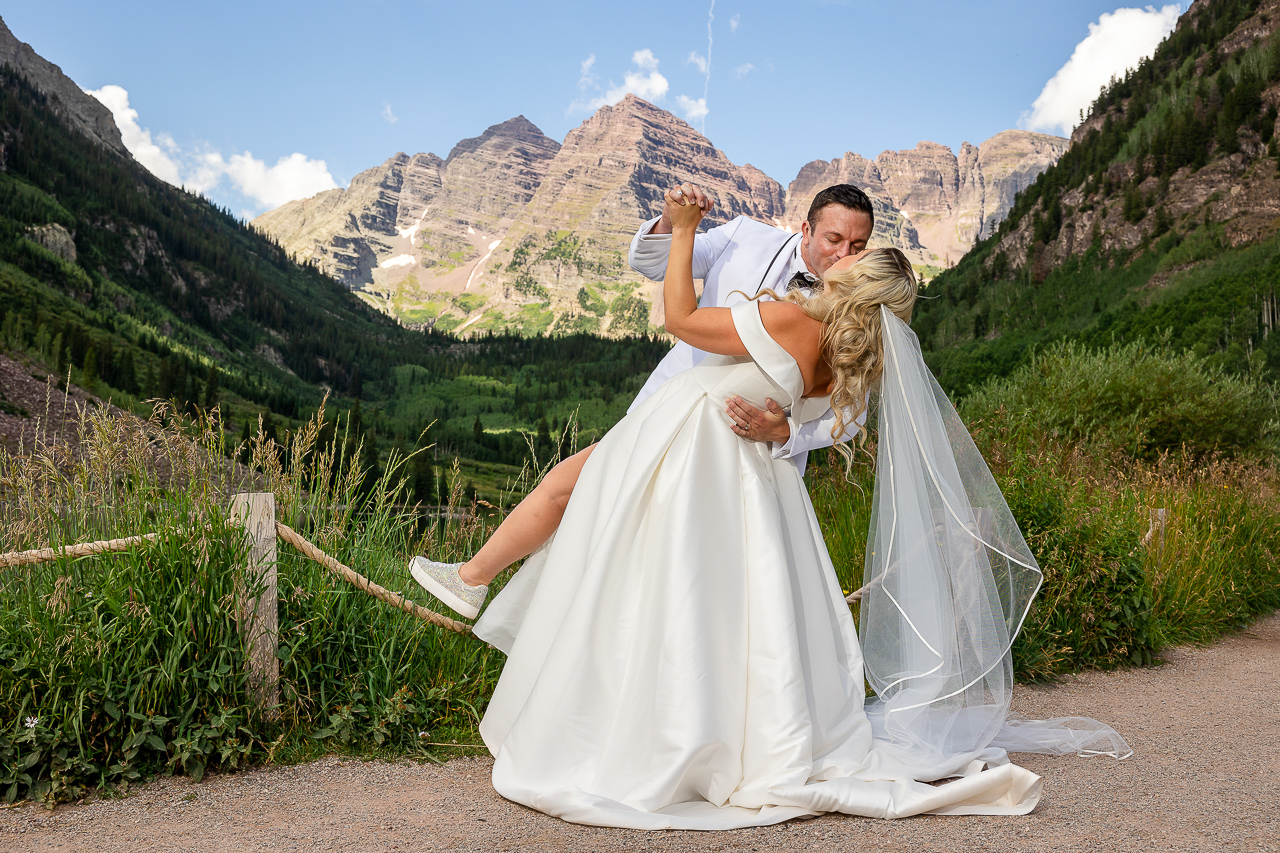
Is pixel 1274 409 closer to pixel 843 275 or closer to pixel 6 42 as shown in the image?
pixel 843 275

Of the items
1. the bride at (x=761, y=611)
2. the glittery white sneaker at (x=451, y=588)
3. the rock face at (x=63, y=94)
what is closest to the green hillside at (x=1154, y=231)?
the bride at (x=761, y=611)

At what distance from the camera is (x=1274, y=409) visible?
15797 mm

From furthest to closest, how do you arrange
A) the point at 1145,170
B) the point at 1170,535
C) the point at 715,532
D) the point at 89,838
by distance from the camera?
the point at 1145,170 < the point at 1170,535 < the point at 715,532 < the point at 89,838

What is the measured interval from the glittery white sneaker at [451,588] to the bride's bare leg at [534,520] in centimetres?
14

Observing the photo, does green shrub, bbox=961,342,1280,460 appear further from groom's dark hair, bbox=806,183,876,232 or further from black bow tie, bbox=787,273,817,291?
black bow tie, bbox=787,273,817,291

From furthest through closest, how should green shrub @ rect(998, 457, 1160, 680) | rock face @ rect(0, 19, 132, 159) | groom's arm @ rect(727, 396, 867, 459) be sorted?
rock face @ rect(0, 19, 132, 159)
green shrub @ rect(998, 457, 1160, 680)
groom's arm @ rect(727, 396, 867, 459)

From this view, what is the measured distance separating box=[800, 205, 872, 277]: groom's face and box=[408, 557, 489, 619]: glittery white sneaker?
2186mm

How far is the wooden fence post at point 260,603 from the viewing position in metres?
3.34

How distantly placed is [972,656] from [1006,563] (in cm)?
44

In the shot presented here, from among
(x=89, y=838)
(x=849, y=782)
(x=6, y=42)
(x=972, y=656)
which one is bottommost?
(x=89, y=838)

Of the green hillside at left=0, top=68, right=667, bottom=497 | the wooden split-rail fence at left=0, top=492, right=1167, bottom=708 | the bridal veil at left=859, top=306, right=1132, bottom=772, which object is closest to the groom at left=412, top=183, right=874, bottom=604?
the bridal veil at left=859, top=306, right=1132, bottom=772

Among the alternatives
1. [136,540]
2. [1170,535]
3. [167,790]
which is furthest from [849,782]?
[1170,535]

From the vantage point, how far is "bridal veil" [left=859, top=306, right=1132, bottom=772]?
3.35m

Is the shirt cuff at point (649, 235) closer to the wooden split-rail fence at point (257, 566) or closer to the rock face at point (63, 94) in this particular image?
the wooden split-rail fence at point (257, 566)
